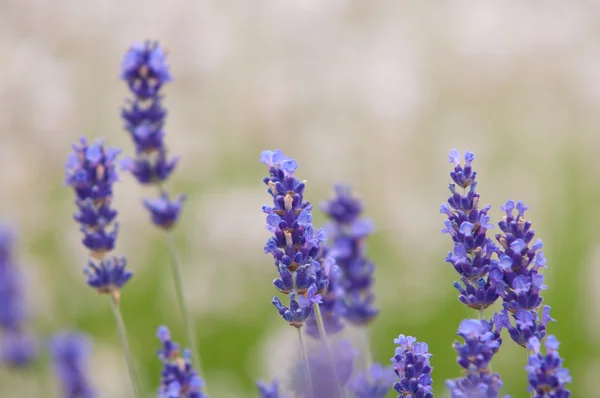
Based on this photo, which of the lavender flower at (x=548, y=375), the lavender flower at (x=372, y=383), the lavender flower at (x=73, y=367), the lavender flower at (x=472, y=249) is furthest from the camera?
the lavender flower at (x=73, y=367)

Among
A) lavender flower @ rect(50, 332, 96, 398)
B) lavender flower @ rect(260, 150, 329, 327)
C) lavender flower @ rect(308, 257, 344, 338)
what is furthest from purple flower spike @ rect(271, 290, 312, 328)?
lavender flower @ rect(50, 332, 96, 398)

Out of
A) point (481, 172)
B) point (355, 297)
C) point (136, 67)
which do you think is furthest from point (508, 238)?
point (481, 172)

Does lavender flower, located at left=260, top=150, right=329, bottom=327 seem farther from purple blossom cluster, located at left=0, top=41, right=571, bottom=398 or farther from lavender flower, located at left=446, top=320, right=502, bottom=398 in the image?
lavender flower, located at left=446, top=320, right=502, bottom=398

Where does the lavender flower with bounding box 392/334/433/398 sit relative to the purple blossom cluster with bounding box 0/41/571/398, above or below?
below

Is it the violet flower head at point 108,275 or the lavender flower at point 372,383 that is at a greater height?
the violet flower head at point 108,275

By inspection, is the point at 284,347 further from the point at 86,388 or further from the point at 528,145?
the point at 528,145

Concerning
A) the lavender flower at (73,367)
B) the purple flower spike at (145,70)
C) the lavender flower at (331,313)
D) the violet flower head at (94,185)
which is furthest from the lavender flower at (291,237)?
the lavender flower at (73,367)

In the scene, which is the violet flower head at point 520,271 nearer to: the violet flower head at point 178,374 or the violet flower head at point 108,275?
the violet flower head at point 178,374

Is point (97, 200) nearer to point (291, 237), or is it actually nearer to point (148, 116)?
point (148, 116)
